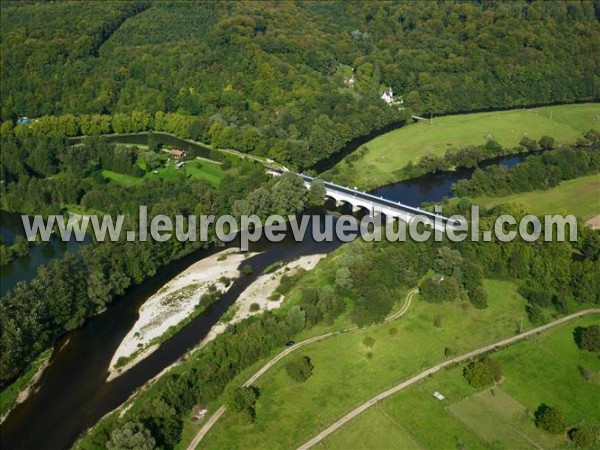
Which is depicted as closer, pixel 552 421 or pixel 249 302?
pixel 552 421

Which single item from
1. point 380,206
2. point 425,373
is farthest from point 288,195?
point 425,373

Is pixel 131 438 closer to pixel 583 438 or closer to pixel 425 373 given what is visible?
pixel 425 373

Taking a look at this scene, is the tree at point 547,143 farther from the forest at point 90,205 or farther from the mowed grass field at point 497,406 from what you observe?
the mowed grass field at point 497,406

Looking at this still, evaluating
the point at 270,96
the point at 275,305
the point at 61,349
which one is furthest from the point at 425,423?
the point at 270,96

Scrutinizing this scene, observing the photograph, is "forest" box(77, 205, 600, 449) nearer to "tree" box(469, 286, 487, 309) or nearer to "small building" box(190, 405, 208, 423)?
"tree" box(469, 286, 487, 309)

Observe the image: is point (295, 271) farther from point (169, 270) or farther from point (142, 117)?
point (142, 117)
